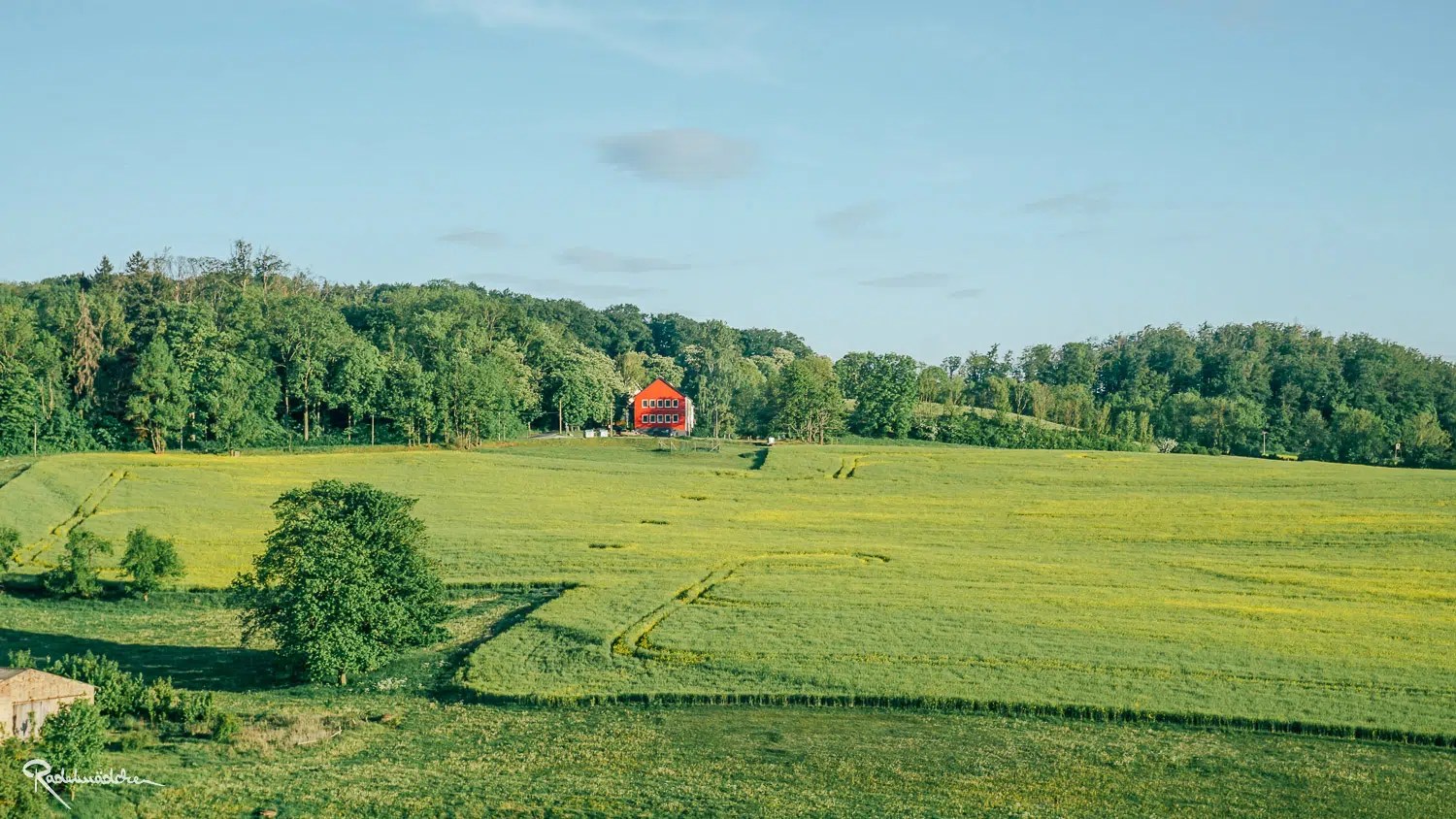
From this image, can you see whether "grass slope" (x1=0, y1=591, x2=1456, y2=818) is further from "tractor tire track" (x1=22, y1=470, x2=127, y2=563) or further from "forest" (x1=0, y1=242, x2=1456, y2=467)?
"forest" (x1=0, y1=242, x2=1456, y2=467)

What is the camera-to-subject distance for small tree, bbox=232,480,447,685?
1843 inches

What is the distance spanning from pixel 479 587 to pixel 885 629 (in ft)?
78.6

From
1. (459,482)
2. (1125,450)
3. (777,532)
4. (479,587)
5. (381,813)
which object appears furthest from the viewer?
(1125,450)

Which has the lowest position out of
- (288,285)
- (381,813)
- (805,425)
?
(381,813)

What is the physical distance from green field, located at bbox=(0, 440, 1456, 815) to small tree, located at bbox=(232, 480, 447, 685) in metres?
1.61

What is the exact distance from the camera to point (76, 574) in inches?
2362

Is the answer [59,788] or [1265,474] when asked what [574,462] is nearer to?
[1265,474]

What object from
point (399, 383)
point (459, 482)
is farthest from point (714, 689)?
point (399, 383)

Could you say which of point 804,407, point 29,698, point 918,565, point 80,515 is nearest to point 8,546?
point 80,515

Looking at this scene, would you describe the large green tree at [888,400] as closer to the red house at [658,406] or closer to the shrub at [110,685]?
the red house at [658,406]

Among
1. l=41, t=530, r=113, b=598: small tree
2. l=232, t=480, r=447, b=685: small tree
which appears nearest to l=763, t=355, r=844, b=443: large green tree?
l=41, t=530, r=113, b=598: small tree

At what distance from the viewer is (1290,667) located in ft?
153

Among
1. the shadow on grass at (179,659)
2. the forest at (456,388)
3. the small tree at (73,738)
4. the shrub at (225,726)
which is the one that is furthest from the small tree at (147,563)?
the forest at (456,388)

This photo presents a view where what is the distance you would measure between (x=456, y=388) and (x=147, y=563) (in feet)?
222
